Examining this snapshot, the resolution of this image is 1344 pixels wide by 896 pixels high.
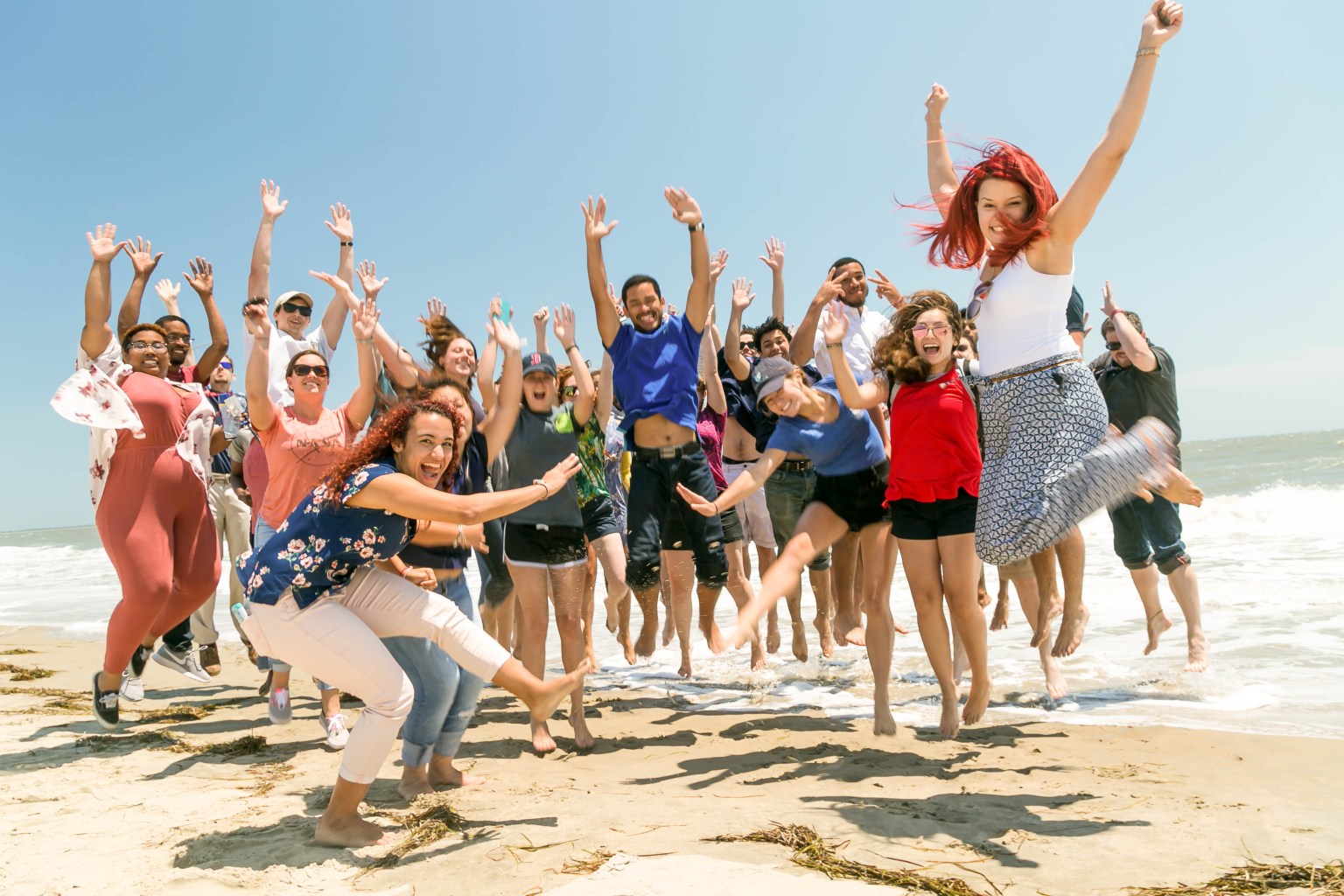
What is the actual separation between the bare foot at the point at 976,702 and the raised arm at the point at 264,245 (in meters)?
4.88

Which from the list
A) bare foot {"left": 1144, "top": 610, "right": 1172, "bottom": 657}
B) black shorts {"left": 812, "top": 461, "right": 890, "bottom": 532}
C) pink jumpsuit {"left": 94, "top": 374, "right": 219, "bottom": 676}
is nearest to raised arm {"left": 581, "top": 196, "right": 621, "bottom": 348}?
black shorts {"left": 812, "top": 461, "right": 890, "bottom": 532}

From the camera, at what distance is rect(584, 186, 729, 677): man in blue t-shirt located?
18.2ft

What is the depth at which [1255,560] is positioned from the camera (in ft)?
37.2

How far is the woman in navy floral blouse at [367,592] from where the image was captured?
128 inches

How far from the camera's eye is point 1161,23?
10.9 feet

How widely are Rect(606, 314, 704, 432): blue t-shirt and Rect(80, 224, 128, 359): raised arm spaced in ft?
10.2

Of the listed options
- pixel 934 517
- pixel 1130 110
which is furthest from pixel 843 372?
pixel 1130 110

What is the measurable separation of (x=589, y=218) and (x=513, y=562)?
90.8 inches

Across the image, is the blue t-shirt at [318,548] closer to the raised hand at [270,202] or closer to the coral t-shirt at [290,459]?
the coral t-shirt at [290,459]

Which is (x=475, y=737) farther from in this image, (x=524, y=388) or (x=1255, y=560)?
(x=1255, y=560)

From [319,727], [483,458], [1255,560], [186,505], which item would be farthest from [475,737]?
[1255,560]

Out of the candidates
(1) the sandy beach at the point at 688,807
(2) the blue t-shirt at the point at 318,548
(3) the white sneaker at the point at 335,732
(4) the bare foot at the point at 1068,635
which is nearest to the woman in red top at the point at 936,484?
(1) the sandy beach at the point at 688,807

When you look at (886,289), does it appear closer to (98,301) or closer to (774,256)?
(774,256)

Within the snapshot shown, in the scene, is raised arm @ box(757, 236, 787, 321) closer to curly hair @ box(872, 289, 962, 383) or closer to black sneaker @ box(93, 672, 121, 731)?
curly hair @ box(872, 289, 962, 383)
